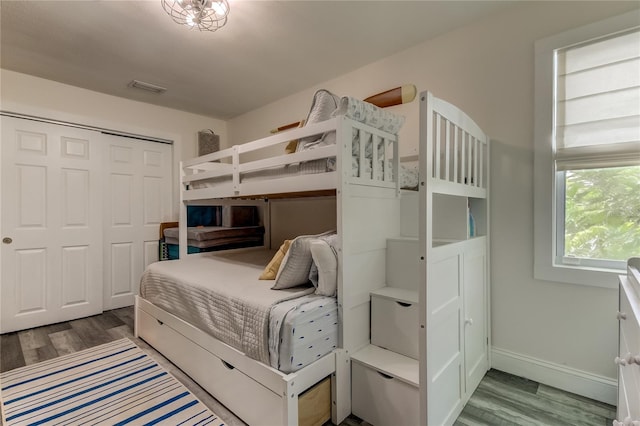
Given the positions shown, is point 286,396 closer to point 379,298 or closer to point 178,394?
point 379,298

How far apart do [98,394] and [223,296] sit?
3.23 feet

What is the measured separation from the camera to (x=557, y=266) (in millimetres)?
1789

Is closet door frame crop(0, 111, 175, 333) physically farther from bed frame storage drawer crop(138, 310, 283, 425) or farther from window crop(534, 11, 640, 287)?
window crop(534, 11, 640, 287)

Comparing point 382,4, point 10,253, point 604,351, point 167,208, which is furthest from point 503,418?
point 10,253

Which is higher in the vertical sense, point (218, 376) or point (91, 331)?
point (218, 376)

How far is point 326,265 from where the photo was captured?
1588 mm

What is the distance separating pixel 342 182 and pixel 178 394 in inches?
62.6

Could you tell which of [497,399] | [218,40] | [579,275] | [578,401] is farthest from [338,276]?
[218,40]

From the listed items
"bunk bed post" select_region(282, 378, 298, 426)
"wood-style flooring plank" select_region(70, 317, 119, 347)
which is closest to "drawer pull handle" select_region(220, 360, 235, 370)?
"bunk bed post" select_region(282, 378, 298, 426)

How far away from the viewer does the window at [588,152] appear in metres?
1.63

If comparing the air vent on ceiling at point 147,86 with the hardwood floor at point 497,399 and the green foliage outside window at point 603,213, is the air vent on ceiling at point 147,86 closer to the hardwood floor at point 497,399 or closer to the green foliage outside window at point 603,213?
the hardwood floor at point 497,399

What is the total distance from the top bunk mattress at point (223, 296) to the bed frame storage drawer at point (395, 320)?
0.41 m

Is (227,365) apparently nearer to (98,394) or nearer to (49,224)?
(98,394)

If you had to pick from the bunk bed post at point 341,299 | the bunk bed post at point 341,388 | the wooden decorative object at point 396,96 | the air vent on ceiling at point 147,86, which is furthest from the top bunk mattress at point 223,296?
the air vent on ceiling at point 147,86
